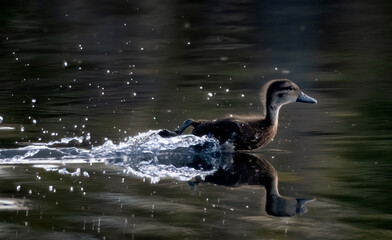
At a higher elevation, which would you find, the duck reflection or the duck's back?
the duck's back

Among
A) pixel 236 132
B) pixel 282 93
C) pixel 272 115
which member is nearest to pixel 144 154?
pixel 236 132

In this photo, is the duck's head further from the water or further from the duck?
the water

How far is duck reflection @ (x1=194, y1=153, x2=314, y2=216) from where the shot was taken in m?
7.05

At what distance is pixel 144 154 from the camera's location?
9.42 meters

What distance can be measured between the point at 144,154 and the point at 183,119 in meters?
1.88

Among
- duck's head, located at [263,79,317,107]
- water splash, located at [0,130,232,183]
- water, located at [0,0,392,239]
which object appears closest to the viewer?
water, located at [0,0,392,239]

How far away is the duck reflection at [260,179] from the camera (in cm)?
705

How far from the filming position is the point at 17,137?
10.1 meters

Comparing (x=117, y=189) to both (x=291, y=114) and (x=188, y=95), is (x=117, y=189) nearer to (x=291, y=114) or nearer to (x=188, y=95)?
(x=291, y=114)

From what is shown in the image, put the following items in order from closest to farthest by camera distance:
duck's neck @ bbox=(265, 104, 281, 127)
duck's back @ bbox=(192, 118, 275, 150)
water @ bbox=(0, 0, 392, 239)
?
water @ bbox=(0, 0, 392, 239) < duck's back @ bbox=(192, 118, 275, 150) < duck's neck @ bbox=(265, 104, 281, 127)

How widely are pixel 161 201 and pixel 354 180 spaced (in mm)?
1799

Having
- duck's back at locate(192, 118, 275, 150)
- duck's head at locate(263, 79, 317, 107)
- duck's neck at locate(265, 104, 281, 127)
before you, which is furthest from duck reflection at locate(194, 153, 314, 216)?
duck's head at locate(263, 79, 317, 107)

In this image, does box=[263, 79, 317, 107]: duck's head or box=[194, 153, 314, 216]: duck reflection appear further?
box=[263, 79, 317, 107]: duck's head

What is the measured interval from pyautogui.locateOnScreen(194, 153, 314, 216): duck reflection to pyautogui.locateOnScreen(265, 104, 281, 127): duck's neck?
0.67 m
